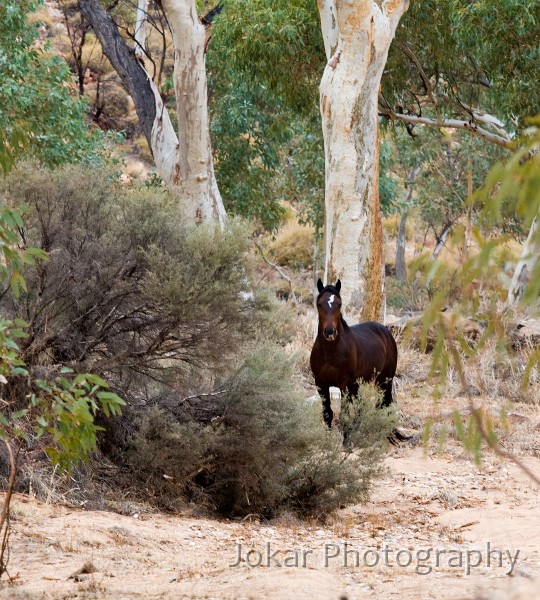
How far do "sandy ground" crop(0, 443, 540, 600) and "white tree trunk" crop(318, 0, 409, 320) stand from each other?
5432mm

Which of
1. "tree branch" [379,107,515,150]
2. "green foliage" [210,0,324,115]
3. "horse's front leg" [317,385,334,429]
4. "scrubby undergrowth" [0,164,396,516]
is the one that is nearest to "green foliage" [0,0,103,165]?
"green foliage" [210,0,324,115]

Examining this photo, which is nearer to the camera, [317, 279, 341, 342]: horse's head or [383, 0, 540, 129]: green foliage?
[317, 279, 341, 342]: horse's head

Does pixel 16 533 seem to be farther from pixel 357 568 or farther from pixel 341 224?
pixel 341 224

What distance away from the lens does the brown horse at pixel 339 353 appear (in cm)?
1049

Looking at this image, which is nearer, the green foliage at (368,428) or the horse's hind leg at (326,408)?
the green foliage at (368,428)

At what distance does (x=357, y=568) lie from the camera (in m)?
6.09

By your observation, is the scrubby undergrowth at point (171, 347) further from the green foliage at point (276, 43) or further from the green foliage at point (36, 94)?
the green foliage at point (276, 43)

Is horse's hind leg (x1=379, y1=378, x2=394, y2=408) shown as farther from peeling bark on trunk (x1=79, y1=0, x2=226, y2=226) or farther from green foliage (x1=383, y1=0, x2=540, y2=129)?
green foliage (x1=383, y1=0, x2=540, y2=129)

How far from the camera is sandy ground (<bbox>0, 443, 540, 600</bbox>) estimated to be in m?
5.30

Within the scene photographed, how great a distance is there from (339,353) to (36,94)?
882 cm

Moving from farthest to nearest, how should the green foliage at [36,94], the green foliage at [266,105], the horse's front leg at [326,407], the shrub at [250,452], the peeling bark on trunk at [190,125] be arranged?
the green foliage at [266,105] → the green foliage at [36,94] → the peeling bark on trunk at [190,125] → the horse's front leg at [326,407] → the shrub at [250,452]

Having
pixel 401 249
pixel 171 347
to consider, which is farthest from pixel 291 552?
pixel 401 249

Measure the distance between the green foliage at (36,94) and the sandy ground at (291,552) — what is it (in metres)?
10.1

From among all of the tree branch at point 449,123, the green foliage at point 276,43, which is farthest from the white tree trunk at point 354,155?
the tree branch at point 449,123
